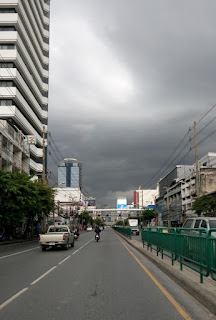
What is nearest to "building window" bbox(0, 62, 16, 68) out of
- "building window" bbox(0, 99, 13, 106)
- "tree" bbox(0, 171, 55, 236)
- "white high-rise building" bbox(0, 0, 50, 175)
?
"white high-rise building" bbox(0, 0, 50, 175)

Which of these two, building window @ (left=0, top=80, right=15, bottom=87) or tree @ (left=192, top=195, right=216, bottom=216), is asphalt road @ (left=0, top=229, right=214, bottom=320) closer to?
tree @ (left=192, top=195, right=216, bottom=216)

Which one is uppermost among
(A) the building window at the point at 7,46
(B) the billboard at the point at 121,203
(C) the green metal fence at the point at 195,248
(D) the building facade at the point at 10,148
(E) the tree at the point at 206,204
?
(A) the building window at the point at 7,46

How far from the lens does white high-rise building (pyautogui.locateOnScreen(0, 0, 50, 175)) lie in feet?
196

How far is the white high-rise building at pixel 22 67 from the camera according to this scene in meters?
59.9

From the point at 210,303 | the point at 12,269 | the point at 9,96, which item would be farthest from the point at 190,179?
the point at 210,303

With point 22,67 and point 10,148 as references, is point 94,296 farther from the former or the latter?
point 22,67

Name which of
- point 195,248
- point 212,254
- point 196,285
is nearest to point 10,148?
point 195,248

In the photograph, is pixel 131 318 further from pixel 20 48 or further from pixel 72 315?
pixel 20 48

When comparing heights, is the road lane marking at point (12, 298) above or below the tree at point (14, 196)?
below

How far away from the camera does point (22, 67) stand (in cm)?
6481

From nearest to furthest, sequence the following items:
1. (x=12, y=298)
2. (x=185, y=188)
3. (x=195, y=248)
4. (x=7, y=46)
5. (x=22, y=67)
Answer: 1. (x=12, y=298)
2. (x=195, y=248)
3. (x=7, y=46)
4. (x=22, y=67)
5. (x=185, y=188)

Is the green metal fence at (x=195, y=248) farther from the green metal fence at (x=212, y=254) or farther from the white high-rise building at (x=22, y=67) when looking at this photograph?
the white high-rise building at (x=22, y=67)

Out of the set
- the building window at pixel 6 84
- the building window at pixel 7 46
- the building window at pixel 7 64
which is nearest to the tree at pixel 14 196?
the building window at pixel 6 84

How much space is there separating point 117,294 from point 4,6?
66.0 metres
